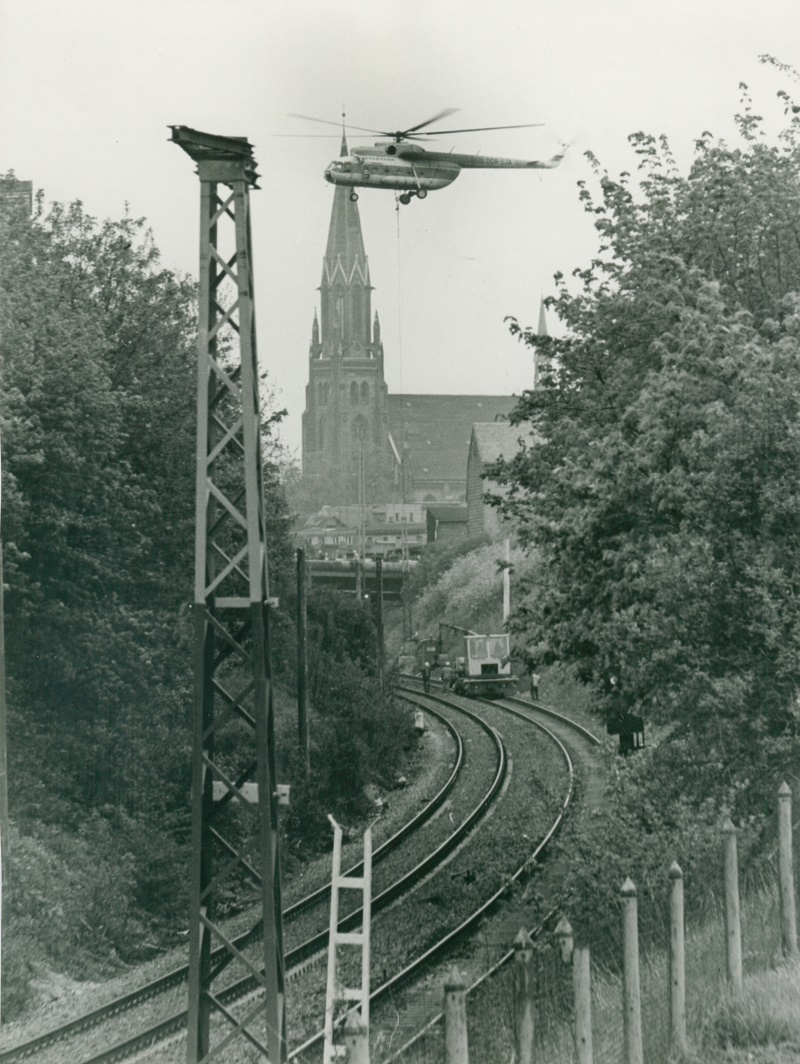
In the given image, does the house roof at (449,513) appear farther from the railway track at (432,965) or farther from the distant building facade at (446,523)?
the railway track at (432,965)

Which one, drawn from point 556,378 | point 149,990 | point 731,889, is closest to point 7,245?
point 556,378

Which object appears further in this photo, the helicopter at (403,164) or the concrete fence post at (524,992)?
the helicopter at (403,164)

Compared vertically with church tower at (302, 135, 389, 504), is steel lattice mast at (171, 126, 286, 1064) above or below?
below

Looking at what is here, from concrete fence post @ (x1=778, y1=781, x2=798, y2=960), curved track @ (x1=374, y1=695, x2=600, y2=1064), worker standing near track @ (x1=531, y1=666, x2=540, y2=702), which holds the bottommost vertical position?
curved track @ (x1=374, y1=695, x2=600, y2=1064)

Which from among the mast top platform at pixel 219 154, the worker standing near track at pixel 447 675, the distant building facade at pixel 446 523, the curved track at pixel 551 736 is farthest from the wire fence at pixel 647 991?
the distant building facade at pixel 446 523

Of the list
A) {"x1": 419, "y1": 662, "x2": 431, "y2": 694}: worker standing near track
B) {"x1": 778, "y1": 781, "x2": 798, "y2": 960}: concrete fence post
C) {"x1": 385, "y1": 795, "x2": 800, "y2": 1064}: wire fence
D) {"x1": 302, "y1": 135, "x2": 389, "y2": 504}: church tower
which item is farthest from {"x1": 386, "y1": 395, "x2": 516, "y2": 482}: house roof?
{"x1": 778, "y1": 781, "x2": 798, "y2": 960}: concrete fence post

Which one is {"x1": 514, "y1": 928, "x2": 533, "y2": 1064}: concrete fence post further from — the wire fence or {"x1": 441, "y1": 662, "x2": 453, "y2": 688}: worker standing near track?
{"x1": 441, "y1": 662, "x2": 453, "y2": 688}: worker standing near track
